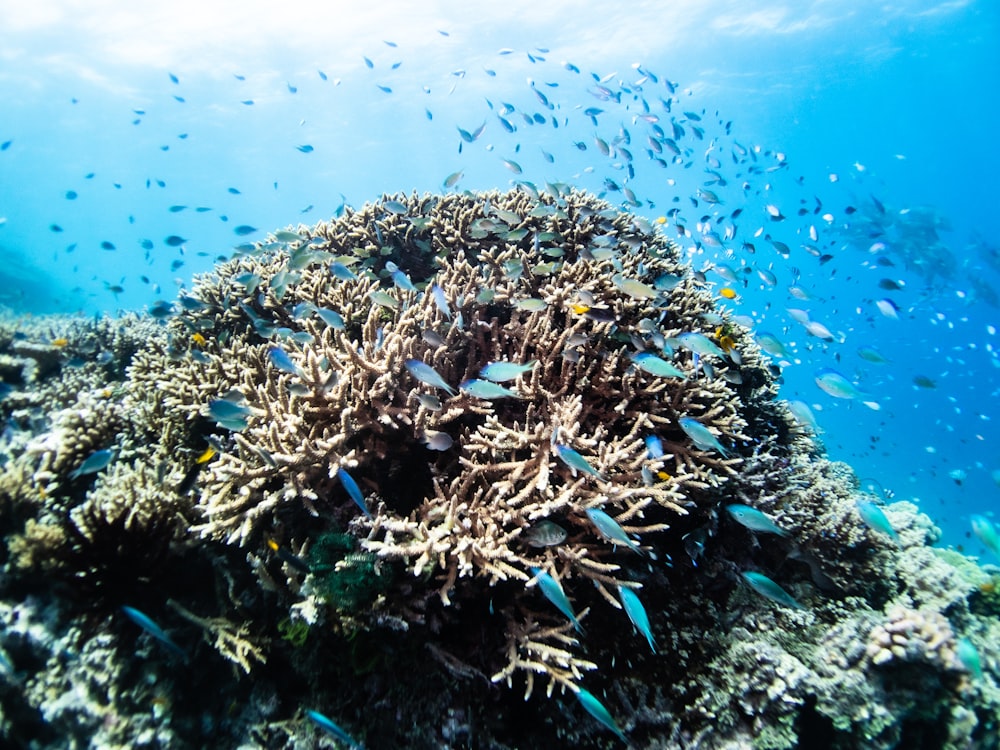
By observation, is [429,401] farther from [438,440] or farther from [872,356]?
[872,356]

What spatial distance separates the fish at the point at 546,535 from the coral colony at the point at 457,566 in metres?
0.02

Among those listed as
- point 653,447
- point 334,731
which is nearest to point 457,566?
point 334,731

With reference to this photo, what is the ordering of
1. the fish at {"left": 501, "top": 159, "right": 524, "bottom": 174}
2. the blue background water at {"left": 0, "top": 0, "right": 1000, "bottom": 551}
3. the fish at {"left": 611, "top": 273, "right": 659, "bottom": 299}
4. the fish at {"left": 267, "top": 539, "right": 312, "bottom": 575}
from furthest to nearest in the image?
1. the blue background water at {"left": 0, "top": 0, "right": 1000, "bottom": 551}
2. the fish at {"left": 501, "top": 159, "right": 524, "bottom": 174}
3. the fish at {"left": 611, "top": 273, "right": 659, "bottom": 299}
4. the fish at {"left": 267, "top": 539, "right": 312, "bottom": 575}

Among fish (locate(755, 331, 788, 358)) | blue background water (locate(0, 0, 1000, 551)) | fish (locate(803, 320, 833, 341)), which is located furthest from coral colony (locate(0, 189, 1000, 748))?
blue background water (locate(0, 0, 1000, 551))

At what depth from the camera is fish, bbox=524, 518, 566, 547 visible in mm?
2869

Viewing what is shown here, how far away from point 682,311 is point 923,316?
100m

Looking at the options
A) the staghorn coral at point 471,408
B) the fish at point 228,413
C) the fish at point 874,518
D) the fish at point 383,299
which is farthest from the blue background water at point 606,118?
the fish at point 228,413

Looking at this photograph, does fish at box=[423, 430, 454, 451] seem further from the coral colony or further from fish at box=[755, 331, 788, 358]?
fish at box=[755, 331, 788, 358]

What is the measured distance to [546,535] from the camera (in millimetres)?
2912

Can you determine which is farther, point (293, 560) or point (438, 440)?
point (438, 440)

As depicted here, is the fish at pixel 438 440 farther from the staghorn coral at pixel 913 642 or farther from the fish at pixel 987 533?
the fish at pixel 987 533

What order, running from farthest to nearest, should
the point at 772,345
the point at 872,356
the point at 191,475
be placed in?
the point at 872,356 < the point at 772,345 < the point at 191,475

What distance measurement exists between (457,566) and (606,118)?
2512 inches

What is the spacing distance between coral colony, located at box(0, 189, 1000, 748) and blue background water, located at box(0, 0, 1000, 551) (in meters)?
5.30
